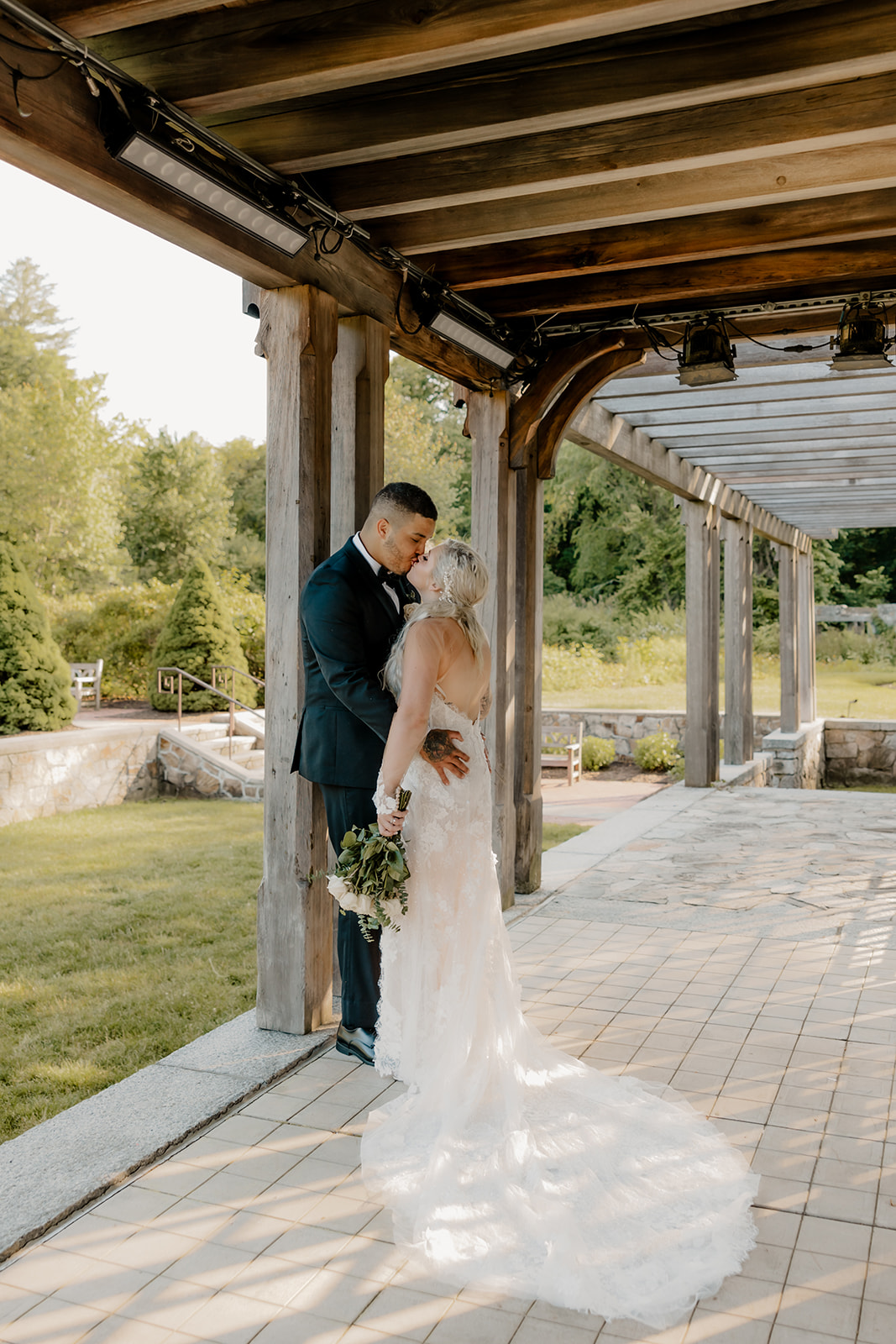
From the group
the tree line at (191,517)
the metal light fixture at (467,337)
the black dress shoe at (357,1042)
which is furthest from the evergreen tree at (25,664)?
the black dress shoe at (357,1042)

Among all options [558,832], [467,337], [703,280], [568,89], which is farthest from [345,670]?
[558,832]

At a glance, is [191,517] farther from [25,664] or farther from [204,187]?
[204,187]

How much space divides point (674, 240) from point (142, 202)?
2.23 m

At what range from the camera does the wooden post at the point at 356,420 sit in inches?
163

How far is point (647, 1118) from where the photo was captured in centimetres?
299

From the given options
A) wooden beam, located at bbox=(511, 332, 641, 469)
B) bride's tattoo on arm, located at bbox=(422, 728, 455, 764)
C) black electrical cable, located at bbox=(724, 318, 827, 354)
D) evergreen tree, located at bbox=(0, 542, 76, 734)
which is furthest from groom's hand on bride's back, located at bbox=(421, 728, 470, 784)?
evergreen tree, located at bbox=(0, 542, 76, 734)

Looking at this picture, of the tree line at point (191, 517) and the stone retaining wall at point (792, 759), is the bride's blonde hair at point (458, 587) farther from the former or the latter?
the tree line at point (191, 517)

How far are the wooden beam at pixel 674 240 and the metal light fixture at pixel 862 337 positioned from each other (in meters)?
0.52

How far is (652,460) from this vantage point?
845cm

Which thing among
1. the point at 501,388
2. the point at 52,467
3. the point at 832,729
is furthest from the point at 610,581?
the point at 501,388

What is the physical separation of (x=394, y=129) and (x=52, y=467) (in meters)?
19.7

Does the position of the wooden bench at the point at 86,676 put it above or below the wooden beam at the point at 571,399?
below

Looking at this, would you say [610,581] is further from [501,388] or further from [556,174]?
[556,174]

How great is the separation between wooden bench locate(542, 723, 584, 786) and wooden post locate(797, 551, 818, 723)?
4.24 m
